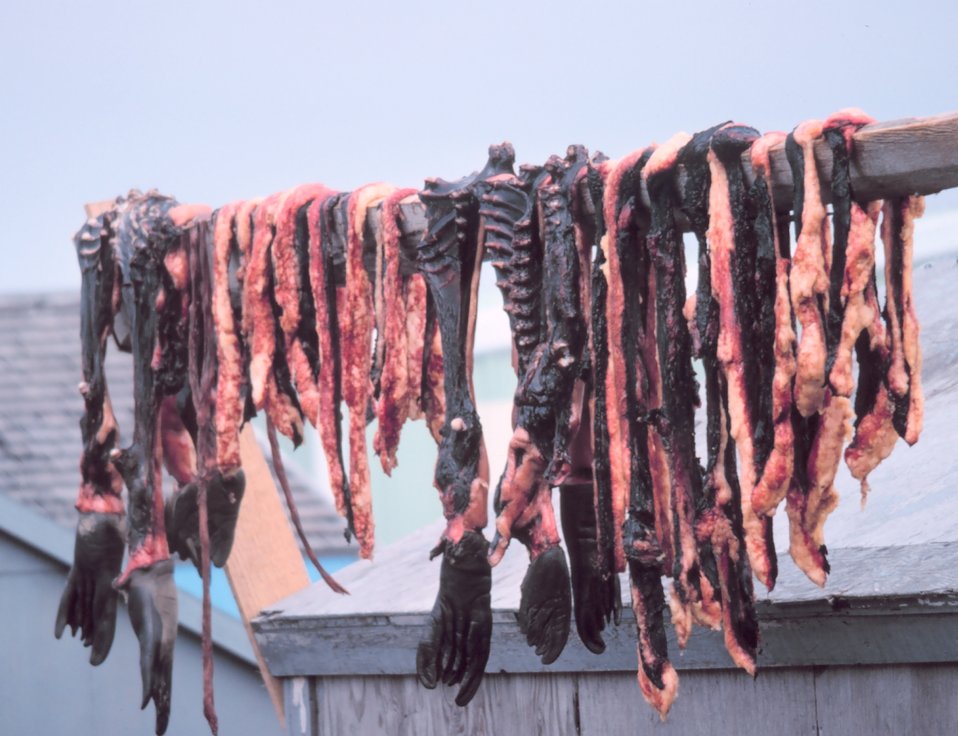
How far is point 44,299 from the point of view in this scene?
10.6 m

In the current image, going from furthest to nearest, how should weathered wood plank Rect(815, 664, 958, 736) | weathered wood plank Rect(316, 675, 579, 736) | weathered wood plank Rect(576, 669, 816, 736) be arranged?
weathered wood plank Rect(316, 675, 579, 736) < weathered wood plank Rect(576, 669, 816, 736) < weathered wood plank Rect(815, 664, 958, 736)

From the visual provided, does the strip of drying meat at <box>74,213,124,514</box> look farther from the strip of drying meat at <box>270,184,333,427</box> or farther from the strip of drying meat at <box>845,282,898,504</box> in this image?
the strip of drying meat at <box>845,282,898,504</box>

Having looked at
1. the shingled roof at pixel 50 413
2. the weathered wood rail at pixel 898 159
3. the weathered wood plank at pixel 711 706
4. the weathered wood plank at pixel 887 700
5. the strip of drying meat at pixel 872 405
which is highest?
the weathered wood rail at pixel 898 159

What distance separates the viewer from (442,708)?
3379 mm

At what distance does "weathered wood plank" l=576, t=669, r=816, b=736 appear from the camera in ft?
8.90

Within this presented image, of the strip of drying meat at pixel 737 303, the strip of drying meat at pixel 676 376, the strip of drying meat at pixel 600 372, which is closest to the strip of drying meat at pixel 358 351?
the strip of drying meat at pixel 600 372

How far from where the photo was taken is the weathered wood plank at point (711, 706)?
107 inches

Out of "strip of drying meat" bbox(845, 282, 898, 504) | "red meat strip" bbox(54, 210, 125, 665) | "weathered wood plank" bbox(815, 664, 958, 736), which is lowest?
"weathered wood plank" bbox(815, 664, 958, 736)

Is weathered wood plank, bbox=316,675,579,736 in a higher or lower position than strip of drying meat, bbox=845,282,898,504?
lower

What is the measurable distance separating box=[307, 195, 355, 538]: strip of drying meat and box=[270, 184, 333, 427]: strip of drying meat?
0.12ft

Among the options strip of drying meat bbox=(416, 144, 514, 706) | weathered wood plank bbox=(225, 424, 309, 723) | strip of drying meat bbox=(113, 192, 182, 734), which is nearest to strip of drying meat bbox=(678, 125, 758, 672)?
strip of drying meat bbox=(416, 144, 514, 706)

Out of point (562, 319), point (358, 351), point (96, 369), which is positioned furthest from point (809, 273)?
point (96, 369)

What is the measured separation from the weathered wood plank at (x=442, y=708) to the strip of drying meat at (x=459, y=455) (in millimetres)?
909

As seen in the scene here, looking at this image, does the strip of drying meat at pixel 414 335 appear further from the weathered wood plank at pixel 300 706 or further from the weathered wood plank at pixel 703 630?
the weathered wood plank at pixel 300 706
